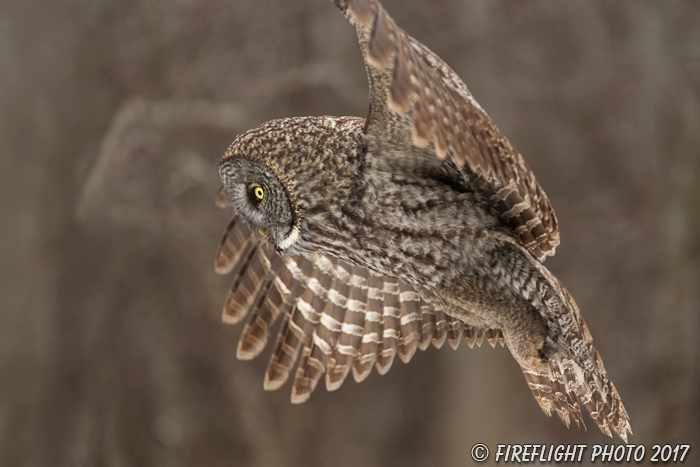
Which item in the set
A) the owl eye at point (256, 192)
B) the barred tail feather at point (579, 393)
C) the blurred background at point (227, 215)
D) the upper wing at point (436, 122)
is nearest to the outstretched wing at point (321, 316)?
the barred tail feather at point (579, 393)

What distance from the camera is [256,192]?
6.39ft

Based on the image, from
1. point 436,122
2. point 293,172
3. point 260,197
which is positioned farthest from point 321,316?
point 436,122

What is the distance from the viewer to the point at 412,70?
1424mm

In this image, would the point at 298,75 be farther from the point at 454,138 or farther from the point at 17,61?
the point at 454,138

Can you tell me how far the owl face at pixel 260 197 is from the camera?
74.2 inches

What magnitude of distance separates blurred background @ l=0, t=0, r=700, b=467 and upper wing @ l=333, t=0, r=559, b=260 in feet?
6.82

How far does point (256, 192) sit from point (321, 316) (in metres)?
0.66

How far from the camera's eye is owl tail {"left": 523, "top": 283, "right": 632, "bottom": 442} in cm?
192

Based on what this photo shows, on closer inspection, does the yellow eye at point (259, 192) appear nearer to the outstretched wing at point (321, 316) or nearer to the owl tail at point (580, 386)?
the outstretched wing at point (321, 316)

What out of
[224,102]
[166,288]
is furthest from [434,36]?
[166,288]

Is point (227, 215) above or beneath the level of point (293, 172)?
above

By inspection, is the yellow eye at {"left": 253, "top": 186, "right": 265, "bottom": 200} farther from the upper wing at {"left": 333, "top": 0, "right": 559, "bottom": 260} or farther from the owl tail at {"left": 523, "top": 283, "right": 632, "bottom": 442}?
the owl tail at {"left": 523, "top": 283, "right": 632, "bottom": 442}

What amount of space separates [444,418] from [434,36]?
7.49 feet

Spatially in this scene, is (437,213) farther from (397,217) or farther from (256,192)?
(256,192)
